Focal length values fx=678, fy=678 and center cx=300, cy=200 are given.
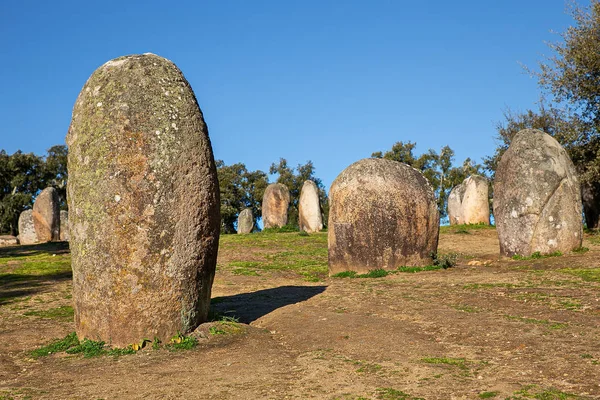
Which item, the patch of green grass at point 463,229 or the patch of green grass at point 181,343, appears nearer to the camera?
the patch of green grass at point 181,343

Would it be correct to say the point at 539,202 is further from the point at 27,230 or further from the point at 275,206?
the point at 27,230

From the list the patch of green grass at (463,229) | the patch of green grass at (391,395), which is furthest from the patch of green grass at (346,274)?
the patch of green grass at (463,229)

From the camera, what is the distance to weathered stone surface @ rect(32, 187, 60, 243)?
37125 millimetres

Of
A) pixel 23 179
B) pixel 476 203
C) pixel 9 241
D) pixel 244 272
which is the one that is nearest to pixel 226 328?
pixel 244 272

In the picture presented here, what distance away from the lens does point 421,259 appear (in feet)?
59.5

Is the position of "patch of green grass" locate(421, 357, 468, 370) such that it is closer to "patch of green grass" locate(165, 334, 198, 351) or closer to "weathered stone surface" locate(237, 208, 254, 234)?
"patch of green grass" locate(165, 334, 198, 351)

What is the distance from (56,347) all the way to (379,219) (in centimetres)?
969

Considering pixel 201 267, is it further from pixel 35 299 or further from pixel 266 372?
pixel 35 299

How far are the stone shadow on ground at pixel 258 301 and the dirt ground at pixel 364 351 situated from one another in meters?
0.04

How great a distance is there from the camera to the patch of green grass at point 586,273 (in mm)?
14148

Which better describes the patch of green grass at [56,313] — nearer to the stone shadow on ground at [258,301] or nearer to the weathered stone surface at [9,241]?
the stone shadow on ground at [258,301]

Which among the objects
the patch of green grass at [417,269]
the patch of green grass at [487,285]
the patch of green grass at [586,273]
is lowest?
the patch of green grass at [487,285]

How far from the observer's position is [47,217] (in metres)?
37.1

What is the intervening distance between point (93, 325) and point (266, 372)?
123 inches
